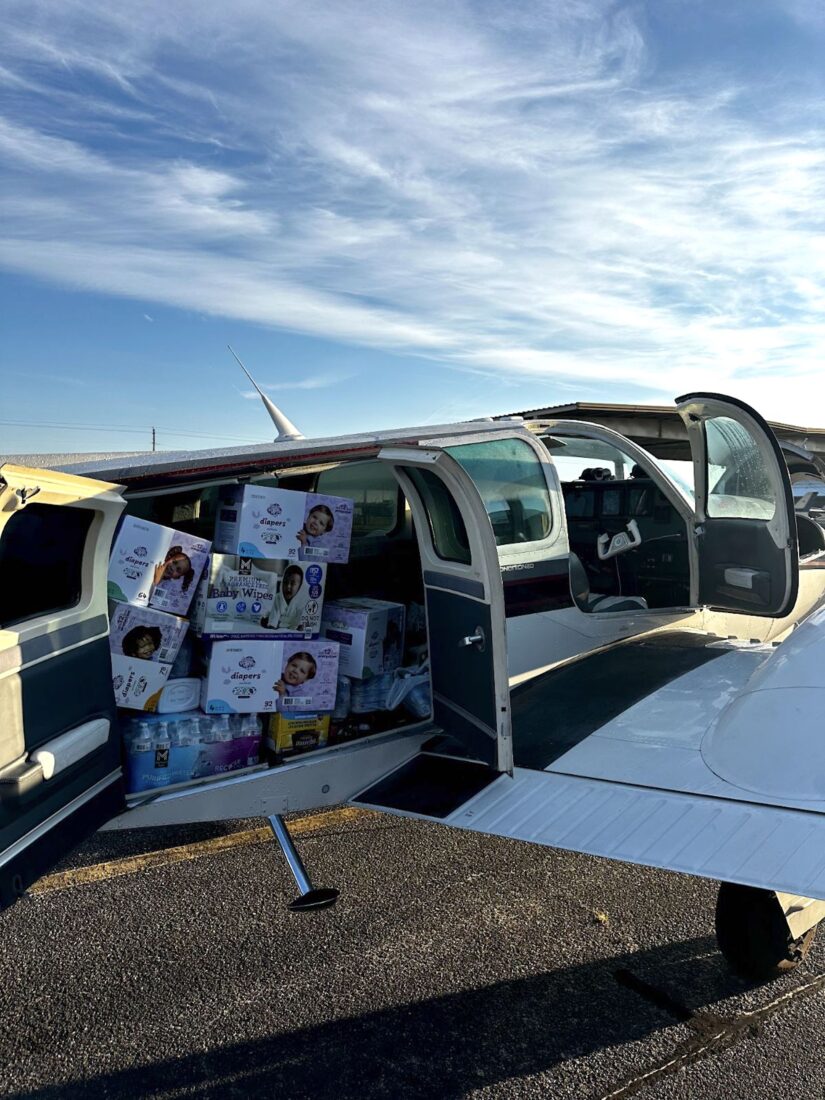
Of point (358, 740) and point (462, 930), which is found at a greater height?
point (358, 740)

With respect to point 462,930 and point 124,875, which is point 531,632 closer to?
point 462,930

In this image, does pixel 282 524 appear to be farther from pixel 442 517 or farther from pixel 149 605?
pixel 442 517

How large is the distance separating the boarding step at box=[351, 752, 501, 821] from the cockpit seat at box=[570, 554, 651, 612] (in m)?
1.45

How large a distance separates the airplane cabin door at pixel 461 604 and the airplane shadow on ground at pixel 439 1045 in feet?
2.76

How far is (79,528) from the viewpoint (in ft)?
8.63

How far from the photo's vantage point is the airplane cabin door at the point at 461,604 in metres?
3.31

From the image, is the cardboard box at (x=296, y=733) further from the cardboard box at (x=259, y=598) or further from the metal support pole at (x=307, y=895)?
the metal support pole at (x=307, y=895)

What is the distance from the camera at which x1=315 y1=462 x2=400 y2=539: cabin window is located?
15.8ft

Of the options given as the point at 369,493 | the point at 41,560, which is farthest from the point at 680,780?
the point at 369,493

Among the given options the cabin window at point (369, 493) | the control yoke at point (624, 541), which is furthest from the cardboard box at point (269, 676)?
the control yoke at point (624, 541)

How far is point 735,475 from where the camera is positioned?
5082mm

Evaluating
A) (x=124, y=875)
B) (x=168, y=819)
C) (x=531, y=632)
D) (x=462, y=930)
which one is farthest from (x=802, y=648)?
(x=124, y=875)

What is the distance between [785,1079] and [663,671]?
6.86 feet

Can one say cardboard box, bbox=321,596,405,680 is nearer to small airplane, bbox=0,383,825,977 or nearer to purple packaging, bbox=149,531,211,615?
small airplane, bbox=0,383,825,977
